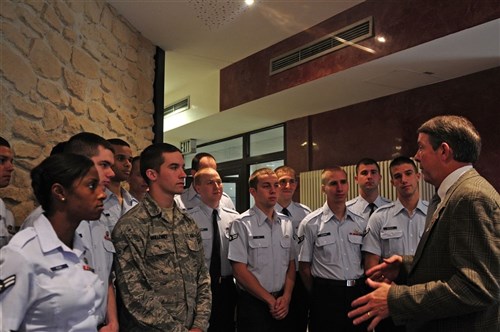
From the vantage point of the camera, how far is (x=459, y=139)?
178 cm

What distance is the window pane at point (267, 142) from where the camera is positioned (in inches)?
266

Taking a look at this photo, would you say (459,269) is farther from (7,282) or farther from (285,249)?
(285,249)

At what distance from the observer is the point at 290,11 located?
438 cm

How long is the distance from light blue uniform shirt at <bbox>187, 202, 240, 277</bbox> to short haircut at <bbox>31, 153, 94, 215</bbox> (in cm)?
158

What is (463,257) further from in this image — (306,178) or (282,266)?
(306,178)

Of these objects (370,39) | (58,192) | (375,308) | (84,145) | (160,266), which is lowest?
(375,308)

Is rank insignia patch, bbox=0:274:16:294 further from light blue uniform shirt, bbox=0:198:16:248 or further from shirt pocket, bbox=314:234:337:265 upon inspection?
shirt pocket, bbox=314:234:337:265

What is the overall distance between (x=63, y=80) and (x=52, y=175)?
6.01ft

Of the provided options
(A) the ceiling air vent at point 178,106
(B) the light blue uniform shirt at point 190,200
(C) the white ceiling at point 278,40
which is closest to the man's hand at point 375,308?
(B) the light blue uniform shirt at point 190,200

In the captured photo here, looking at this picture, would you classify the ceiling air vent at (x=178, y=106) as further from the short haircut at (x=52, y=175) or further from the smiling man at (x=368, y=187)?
the short haircut at (x=52, y=175)

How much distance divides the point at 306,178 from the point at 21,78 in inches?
154

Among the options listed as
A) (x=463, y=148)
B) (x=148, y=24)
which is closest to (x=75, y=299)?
(x=463, y=148)

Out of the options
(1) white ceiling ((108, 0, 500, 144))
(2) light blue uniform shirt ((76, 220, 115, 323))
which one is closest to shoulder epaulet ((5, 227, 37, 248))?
(2) light blue uniform shirt ((76, 220, 115, 323))

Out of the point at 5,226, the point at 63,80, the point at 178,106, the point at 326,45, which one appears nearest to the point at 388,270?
the point at 5,226
